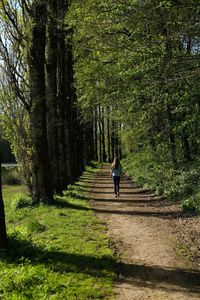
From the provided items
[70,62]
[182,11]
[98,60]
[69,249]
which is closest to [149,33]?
[182,11]

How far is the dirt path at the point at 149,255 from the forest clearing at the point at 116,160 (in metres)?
0.03

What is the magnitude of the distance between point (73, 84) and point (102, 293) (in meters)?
20.2

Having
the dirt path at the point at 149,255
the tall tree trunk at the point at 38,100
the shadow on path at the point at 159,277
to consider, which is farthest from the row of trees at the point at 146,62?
the shadow on path at the point at 159,277

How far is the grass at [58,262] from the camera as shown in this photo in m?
6.97

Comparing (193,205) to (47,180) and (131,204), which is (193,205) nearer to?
(131,204)

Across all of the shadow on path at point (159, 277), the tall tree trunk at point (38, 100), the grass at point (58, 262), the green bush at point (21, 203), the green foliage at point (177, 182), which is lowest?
the shadow on path at point (159, 277)

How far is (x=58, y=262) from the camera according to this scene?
28.0ft

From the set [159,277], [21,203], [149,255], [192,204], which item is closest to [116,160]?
[21,203]

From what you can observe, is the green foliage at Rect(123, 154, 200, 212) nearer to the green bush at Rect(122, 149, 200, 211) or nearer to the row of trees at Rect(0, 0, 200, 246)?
the green bush at Rect(122, 149, 200, 211)

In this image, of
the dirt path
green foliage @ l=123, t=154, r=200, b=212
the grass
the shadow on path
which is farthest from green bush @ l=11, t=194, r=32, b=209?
the shadow on path

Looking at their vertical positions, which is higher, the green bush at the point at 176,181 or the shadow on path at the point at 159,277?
the green bush at the point at 176,181

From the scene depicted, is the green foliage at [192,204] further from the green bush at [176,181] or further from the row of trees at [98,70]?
the row of trees at [98,70]

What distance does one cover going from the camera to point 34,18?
15812 mm

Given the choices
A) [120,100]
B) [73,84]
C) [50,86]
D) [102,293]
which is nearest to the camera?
[102,293]
